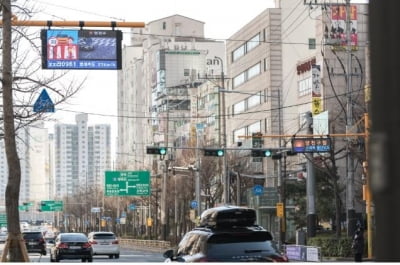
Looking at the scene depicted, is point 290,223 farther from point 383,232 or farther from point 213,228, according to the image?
point 383,232

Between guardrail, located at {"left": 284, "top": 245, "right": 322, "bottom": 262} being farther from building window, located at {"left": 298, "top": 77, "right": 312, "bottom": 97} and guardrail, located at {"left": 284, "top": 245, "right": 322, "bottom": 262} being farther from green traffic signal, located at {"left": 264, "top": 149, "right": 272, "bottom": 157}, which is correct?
building window, located at {"left": 298, "top": 77, "right": 312, "bottom": 97}

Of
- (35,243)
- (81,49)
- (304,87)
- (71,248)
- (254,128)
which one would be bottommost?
(35,243)

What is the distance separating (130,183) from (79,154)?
328ft

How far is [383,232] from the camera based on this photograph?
221 centimetres

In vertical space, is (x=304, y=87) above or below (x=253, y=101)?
above

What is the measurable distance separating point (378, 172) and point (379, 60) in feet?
1.13

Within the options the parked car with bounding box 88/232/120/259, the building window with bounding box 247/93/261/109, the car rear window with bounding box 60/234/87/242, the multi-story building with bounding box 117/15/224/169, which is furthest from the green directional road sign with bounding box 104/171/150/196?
the multi-story building with bounding box 117/15/224/169

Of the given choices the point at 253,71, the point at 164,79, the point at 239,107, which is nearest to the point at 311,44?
the point at 253,71

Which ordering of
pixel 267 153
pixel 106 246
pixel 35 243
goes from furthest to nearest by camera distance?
1. pixel 35 243
2. pixel 106 246
3. pixel 267 153

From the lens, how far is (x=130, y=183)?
60.5 meters

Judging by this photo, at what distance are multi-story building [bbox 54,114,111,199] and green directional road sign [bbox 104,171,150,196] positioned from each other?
89679 mm

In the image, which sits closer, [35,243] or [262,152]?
[262,152]

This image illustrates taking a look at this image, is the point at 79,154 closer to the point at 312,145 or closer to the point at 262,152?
the point at 262,152

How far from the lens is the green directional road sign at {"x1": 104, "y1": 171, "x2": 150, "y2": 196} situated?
60062mm
